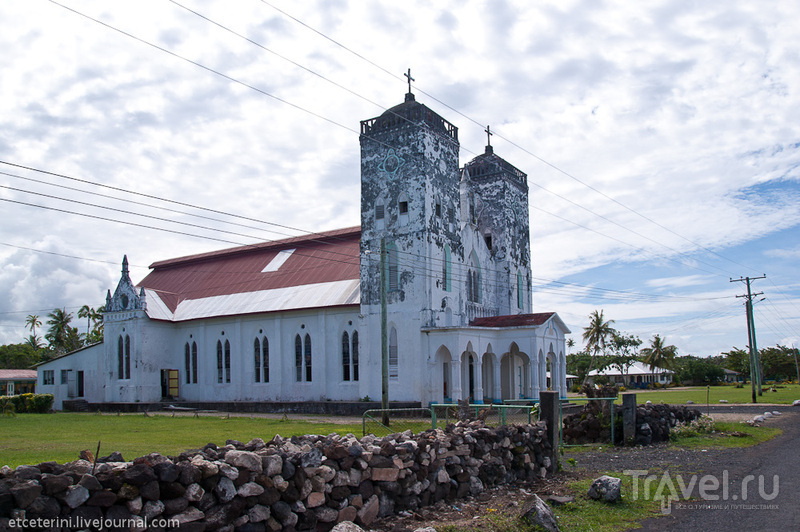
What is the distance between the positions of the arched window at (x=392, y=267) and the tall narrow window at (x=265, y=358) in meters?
10.2

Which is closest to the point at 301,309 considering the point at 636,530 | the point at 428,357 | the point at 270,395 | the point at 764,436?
the point at 270,395

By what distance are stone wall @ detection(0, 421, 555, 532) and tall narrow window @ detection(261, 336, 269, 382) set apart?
97.8 ft

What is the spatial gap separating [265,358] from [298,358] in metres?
2.84

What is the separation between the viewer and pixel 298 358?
3978 centimetres

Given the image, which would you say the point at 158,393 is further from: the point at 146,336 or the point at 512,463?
the point at 512,463

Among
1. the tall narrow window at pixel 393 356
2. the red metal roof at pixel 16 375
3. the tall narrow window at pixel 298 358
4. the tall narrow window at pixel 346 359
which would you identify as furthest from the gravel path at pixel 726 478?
the red metal roof at pixel 16 375

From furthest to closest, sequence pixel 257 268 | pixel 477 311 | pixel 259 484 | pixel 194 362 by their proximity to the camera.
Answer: pixel 257 268 < pixel 194 362 < pixel 477 311 < pixel 259 484

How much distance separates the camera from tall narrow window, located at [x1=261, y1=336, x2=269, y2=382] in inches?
1618

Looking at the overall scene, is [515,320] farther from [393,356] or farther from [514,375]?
[393,356]

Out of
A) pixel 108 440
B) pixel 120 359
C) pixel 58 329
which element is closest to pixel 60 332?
pixel 58 329

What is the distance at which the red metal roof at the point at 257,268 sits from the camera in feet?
141

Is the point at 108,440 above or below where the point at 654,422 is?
above

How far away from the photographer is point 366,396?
118 feet

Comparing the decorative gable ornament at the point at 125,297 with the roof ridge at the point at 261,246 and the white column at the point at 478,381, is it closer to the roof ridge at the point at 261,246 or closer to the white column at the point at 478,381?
the roof ridge at the point at 261,246
